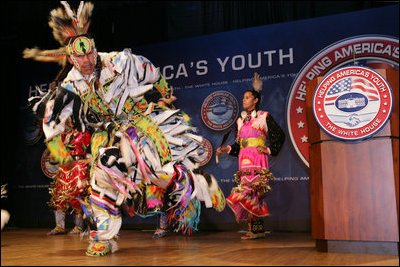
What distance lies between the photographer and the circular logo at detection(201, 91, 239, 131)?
18.0 feet

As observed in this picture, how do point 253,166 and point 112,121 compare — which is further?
point 253,166

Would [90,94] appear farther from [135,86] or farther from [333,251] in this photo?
[333,251]

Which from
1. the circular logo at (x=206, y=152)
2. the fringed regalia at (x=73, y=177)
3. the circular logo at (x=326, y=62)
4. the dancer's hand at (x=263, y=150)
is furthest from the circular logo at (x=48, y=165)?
the circular logo at (x=326, y=62)

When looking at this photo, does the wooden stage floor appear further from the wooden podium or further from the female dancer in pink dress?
the female dancer in pink dress

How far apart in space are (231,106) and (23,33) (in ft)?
12.0

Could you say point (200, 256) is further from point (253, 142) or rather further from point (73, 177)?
point (73, 177)

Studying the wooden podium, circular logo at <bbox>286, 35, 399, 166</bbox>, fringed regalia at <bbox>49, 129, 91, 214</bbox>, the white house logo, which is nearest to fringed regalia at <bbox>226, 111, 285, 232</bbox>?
circular logo at <bbox>286, 35, 399, 166</bbox>

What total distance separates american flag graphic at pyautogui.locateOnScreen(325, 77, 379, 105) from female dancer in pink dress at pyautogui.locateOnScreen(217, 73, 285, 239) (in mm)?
1531

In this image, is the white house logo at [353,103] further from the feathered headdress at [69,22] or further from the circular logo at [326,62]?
the circular logo at [326,62]

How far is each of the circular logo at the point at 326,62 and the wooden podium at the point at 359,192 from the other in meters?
2.16

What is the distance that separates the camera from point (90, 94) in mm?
3008

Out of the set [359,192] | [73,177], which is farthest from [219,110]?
[359,192]

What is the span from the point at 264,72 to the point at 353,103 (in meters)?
2.62

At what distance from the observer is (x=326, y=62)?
16.7ft
